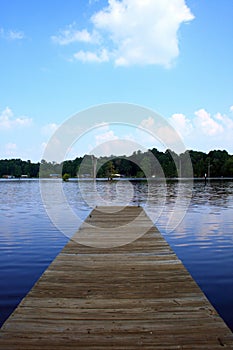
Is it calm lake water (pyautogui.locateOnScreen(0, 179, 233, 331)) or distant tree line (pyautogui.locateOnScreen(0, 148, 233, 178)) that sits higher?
distant tree line (pyautogui.locateOnScreen(0, 148, 233, 178))

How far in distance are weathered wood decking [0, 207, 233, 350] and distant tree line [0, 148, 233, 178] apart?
98.0 meters

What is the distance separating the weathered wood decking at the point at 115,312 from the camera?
3.38m

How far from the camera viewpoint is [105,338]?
345cm

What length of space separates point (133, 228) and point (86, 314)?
24.6 feet

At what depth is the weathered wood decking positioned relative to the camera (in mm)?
3377

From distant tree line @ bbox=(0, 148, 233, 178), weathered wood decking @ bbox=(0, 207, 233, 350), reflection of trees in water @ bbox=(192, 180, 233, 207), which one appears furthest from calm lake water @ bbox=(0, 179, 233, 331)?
distant tree line @ bbox=(0, 148, 233, 178)

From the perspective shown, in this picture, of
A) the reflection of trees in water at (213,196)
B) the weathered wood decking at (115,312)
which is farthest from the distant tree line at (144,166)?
the weathered wood decking at (115,312)

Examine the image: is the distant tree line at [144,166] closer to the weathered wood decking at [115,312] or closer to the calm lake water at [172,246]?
the calm lake water at [172,246]

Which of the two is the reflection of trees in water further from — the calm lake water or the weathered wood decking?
the weathered wood decking

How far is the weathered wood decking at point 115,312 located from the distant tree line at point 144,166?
98.0m

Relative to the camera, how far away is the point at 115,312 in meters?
4.16

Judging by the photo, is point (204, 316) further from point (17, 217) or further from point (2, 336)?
point (17, 217)

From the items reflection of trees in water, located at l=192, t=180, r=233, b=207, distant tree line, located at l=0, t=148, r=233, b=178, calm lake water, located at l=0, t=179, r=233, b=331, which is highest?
distant tree line, located at l=0, t=148, r=233, b=178

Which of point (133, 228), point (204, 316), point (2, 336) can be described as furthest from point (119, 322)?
point (133, 228)
